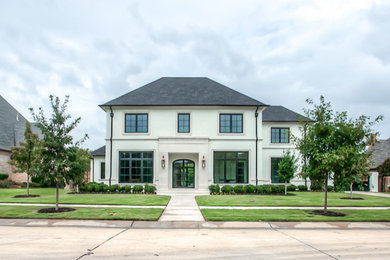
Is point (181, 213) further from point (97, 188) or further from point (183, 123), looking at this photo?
point (183, 123)

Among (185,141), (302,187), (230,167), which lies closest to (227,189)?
(230,167)

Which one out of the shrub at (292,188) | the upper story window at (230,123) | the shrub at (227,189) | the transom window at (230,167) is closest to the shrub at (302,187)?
the shrub at (292,188)

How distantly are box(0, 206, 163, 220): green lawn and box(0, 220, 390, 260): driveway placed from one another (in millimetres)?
660

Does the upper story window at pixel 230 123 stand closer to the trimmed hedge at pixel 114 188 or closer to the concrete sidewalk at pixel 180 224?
the trimmed hedge at pixel 114 188

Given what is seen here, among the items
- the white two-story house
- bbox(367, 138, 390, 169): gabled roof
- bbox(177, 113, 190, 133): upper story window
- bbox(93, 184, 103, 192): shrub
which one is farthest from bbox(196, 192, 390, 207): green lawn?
bbox(367, 138, 390, 169): gabled roof

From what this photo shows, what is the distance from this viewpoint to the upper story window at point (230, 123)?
2608 centimetres

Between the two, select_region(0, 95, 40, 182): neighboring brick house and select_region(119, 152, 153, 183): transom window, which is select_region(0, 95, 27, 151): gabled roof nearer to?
select_region(0, 95, 40, 182): neighboring brick house

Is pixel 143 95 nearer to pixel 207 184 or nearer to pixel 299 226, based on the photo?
pixel 207 184

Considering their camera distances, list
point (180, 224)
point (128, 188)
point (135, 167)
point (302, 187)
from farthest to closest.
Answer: point (302, 187) < point (135, 167) < point (128, 188) < point (180, 224)

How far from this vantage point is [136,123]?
2616cm

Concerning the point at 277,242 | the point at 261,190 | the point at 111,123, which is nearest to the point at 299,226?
the point at 277,242

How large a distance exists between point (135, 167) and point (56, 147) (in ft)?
39.2

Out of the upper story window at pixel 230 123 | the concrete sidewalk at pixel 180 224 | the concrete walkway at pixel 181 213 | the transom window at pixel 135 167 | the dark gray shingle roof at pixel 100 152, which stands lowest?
the concrete walkway at pixel 181 213

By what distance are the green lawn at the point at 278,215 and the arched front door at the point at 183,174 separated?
39.3ft
